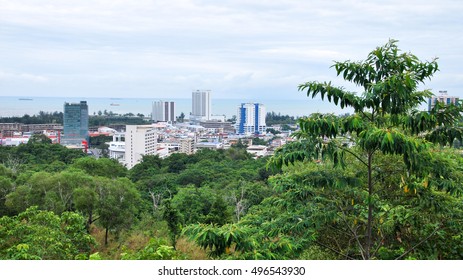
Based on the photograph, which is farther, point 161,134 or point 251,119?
point 251,119

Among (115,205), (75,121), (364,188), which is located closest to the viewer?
(364,188)

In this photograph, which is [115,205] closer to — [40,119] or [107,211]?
[107,211]

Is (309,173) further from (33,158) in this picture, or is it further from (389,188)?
(33,158)

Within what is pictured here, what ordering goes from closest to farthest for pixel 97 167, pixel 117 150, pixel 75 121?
pixel 97 167 < pixel 117 150 < pixel 75 121

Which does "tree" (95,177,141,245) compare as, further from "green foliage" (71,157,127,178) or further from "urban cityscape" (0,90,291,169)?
"urban cityscape" (0,90,291,169)

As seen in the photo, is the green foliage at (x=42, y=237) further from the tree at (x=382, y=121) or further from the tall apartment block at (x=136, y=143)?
the tall apartment block at (x=136, y=143)

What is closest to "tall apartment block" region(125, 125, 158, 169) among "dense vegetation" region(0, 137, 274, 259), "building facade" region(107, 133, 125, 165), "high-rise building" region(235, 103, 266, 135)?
"building facade" region(107, 133, 125, 165)

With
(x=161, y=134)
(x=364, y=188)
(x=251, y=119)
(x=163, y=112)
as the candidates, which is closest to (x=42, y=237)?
(x=364, y=188)
